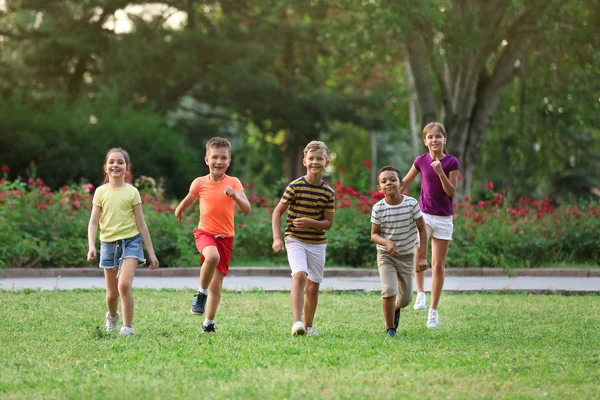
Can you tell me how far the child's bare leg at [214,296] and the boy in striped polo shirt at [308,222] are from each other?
662mm

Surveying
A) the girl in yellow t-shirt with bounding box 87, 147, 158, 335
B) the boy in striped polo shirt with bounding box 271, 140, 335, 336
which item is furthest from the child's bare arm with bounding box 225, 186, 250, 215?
the girl in yellow t-shirt with bounding box 87, 147, 158, 335

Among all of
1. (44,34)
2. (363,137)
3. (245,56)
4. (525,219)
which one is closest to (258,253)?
(525,219)

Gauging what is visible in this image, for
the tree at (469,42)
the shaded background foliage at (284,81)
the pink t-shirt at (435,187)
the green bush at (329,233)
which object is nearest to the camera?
the pink t-shirt at (435,187)

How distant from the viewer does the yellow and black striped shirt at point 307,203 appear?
8391 mm

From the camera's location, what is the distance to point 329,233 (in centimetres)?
1627

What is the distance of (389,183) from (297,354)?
6.16 ft

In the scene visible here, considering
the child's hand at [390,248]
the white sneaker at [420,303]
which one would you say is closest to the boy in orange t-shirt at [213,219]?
the child's hand at [390,248]

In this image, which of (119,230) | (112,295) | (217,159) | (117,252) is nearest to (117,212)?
(119,230)

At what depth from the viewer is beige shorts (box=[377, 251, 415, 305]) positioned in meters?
8.47

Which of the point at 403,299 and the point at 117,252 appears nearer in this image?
the point at 117,252

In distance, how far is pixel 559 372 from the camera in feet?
21.5

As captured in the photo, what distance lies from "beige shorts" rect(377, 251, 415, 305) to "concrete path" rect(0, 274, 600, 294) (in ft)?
13.1

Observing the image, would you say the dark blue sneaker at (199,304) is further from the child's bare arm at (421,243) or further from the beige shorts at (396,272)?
the child's bare arm at (421,243)

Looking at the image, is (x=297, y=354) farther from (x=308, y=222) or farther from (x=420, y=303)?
(x=420, y=303)
